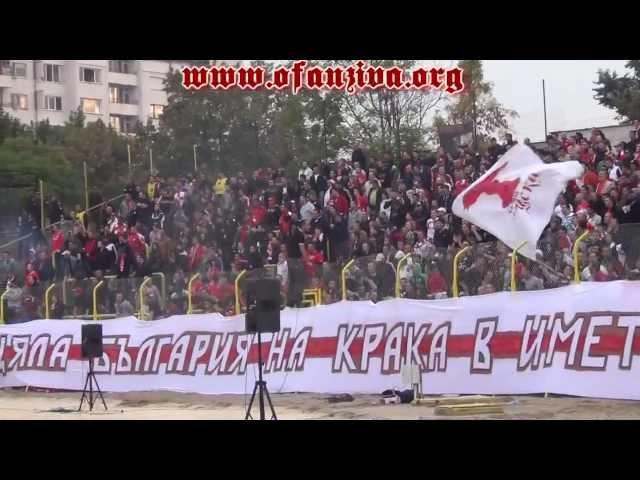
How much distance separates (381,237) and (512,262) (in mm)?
5023

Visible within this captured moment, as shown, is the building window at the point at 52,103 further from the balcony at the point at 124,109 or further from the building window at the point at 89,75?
the balcony at the point at 124,109

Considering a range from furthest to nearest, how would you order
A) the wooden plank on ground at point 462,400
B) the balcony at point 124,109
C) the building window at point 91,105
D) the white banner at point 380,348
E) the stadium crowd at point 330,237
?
the balcony at point 124,109 → the building window at point 91,105 → the stadium crowd at point 330,237 → the wooden plank on ground at point 462,400 → the white banner at point 380,348

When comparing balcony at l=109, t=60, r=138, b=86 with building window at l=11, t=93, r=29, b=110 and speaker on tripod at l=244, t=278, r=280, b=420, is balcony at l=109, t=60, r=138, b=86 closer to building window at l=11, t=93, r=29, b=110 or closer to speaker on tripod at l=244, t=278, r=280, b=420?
building window at l=11, t=93, r=29, b=110

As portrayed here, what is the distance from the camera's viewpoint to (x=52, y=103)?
284 feet

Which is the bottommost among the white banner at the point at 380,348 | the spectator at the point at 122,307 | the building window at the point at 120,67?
the white banner at the point at 380,348

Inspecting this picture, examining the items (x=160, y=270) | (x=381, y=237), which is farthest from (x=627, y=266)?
(x=160, y=270)

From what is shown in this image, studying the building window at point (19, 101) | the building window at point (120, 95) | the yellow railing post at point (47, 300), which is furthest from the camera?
the building window at point (120, 95)

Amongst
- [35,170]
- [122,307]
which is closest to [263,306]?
[122,307]

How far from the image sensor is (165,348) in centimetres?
2128

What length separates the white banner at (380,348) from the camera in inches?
600

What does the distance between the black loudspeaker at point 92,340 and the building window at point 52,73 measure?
71883 mm

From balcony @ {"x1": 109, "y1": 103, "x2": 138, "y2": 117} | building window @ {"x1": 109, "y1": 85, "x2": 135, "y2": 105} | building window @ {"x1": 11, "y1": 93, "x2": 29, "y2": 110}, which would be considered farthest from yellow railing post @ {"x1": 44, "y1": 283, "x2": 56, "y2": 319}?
balcony @ {"x1": 109, "y1": 103, "x2": 138, "y2": 117}

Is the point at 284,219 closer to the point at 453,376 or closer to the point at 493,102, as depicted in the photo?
the point at 453,376

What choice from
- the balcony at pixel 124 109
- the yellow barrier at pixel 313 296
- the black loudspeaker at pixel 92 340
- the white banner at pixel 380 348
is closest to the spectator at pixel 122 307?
the white banner at pixel 380 348
